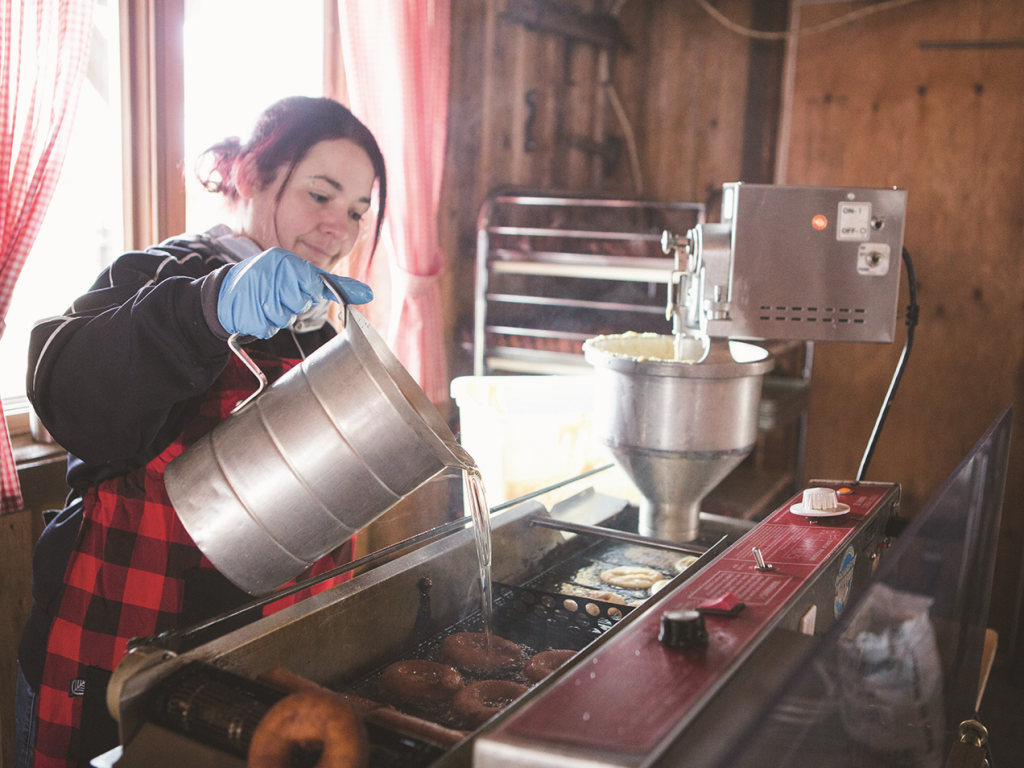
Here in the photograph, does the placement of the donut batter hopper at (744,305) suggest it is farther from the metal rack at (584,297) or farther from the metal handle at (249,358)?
the metal rack at (584,297)

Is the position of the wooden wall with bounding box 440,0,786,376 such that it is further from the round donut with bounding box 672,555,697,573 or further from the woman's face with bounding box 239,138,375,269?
the round donut with bounding box 672,555,697,573

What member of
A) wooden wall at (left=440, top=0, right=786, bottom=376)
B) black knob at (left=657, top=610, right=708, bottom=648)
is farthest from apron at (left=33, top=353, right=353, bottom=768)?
wooden wall at (left=440, top=0, right=786, bottom=376)

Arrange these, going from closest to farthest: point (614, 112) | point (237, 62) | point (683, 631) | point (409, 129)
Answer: point (683, 631)
point (237, 62)
point (409, 129)
point (614, 112)

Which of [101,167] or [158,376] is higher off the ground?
[101,167]

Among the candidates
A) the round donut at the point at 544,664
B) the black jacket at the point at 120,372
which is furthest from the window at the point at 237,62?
the round donut at the point at 544,664

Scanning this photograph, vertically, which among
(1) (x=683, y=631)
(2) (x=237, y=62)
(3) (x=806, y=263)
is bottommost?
(1) (x=683, y=631)

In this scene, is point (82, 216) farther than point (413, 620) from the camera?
Yes

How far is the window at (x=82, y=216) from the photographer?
2133 millimetres

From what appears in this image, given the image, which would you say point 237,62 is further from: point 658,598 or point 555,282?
point 658,598

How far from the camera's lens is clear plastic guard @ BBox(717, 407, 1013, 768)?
689 millimetres

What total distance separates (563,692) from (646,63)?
359 cm

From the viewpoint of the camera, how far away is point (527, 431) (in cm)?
223

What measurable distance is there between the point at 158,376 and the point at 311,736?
2.09ft

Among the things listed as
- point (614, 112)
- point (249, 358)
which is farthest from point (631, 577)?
point (614, 112)
